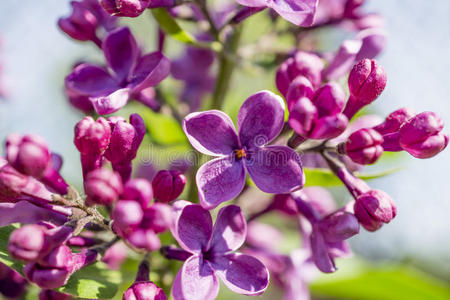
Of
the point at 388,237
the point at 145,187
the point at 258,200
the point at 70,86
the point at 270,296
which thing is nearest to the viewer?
the point at 145,187

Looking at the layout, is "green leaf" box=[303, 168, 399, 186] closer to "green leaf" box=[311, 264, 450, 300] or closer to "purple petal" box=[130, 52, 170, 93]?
"purple petal" box=[130, 52, 170, 93]

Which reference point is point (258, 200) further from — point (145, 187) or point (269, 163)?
point (145, 187)

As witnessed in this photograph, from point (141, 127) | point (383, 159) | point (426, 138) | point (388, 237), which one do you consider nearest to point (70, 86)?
point (141, 127)

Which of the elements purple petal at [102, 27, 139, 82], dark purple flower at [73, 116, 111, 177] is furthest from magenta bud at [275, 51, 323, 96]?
dark purple flower at [73, 116, 111, 177]

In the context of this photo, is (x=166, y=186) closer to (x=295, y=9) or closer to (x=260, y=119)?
(x=260, y=119)

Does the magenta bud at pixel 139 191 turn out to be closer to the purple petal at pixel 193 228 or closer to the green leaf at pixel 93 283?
the purple petal at pixel 193 228

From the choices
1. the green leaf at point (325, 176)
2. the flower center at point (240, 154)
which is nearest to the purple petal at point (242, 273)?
the flower center at point (240, 154)
